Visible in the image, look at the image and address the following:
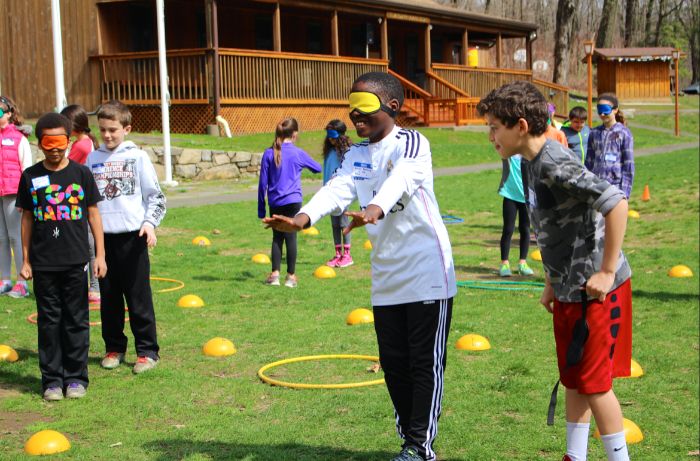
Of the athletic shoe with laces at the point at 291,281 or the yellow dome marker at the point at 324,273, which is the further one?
the yellow dome marker at the point at 324,273

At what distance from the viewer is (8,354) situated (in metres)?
7.39

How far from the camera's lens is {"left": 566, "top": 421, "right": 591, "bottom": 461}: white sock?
449 centimetres

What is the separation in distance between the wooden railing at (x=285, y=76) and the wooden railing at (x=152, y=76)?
721mm

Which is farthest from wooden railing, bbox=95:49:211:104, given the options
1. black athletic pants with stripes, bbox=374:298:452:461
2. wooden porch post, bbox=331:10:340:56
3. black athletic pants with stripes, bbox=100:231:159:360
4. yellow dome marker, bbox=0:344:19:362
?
black athletic pants with stripes, bbox=374:298:452:461

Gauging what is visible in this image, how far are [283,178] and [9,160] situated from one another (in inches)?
114

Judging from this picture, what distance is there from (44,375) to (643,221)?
11996 mm

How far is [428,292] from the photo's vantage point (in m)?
4.76

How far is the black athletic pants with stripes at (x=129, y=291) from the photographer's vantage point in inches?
272

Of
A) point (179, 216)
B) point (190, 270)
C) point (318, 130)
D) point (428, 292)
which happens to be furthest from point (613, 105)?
point (318, 130)

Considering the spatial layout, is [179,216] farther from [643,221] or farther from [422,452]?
[422,452]

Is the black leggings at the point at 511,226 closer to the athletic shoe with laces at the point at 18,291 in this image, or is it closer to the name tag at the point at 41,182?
the athletic shoe with laces at the point at 18,291

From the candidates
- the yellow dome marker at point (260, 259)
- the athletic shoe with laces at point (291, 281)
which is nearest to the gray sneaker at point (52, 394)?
the athletic shoe with laces at point (291, 281)

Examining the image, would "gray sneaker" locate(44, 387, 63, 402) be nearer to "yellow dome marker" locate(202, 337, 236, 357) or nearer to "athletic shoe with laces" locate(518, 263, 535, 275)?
"yellow dome marker" locate(202, 337, 236, 357)

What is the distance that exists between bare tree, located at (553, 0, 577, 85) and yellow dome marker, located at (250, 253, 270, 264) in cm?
4649
